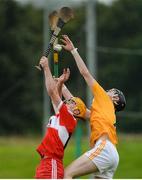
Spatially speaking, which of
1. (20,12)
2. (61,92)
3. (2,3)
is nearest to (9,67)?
(2,3)

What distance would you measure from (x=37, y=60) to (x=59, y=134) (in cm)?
3061

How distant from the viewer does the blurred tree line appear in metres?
28.8

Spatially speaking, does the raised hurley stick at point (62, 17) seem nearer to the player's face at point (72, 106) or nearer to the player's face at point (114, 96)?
the player's face at point (72, 106)

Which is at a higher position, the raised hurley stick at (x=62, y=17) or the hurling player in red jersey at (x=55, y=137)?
the raised hurley stick at (x=62, y=17)

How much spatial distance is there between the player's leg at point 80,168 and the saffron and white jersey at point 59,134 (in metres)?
0.20

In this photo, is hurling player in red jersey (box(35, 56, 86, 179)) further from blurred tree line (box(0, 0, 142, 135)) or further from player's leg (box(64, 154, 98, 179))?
blurred tree line (box(0, 0, 142, 135))

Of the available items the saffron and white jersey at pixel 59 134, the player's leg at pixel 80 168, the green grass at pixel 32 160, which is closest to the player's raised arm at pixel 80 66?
the saffron and white jersey at pixel 59 134

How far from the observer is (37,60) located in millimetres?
40844

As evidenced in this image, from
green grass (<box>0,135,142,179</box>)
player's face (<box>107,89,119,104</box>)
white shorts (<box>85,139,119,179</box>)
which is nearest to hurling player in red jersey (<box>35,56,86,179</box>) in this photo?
white shorts (<box>85,139,119,179</box>)

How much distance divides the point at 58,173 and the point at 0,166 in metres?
9.55

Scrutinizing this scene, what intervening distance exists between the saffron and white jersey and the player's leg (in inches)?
7.8

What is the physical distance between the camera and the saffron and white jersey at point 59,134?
10273 millimetres

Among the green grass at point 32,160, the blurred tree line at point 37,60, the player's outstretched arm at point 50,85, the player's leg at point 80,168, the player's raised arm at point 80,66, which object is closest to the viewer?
the player's leg at point 80,168

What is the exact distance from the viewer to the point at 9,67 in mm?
40875
